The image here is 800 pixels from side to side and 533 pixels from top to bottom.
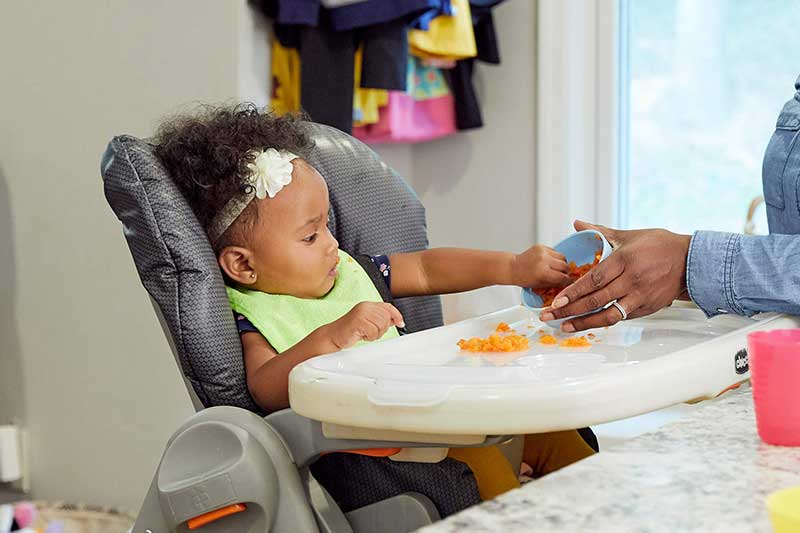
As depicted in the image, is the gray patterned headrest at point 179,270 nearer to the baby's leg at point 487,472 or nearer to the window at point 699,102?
the baby's leg at point 487,472

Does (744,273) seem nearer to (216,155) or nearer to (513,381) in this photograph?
(513,381)

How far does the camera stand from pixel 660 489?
0.63 metres

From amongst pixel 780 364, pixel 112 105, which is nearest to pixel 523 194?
pixel 112 105

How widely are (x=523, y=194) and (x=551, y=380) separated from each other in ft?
6.27

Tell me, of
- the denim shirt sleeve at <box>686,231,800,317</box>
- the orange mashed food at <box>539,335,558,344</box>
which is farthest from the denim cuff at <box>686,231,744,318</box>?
the orange mashed food at <box>539,335,558,344</box>

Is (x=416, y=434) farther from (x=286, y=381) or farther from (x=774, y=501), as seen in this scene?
(x=774, y=501)

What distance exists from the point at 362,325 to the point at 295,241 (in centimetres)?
27

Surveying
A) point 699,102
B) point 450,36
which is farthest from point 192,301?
point 699,102

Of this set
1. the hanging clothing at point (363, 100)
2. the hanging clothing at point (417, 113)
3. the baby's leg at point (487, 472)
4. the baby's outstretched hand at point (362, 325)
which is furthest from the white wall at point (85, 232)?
the baby's leg at point (487, 472)

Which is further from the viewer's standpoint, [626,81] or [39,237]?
[626,81]

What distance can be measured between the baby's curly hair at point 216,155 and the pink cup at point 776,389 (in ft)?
2.65

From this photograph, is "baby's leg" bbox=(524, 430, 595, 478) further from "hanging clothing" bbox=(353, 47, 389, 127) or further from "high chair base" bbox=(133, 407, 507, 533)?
"hanging clothing" bbox=(353, 47, 389, 127)

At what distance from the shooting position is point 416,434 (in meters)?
0.99

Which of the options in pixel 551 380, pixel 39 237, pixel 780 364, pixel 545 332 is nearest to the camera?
pixel 780 364
